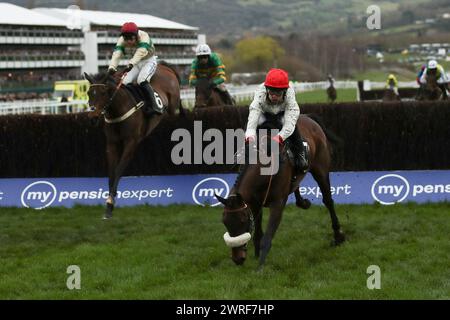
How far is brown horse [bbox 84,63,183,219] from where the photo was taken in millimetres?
9844

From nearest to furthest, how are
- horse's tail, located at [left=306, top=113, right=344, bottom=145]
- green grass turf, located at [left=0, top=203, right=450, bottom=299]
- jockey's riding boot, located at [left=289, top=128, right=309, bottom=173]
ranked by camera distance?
green grass turf, located at [left=0, top=203, right=450, bottom=299], jockey's riding boot, located at [left=289, top=128, right=309, bottom=173], horse's tail, located at [left=306, top=113, right=344, bottom=145]

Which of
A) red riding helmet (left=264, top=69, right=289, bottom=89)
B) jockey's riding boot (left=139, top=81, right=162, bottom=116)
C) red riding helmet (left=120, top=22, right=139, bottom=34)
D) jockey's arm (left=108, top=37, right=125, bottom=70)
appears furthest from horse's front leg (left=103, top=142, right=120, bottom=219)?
red riding helmet (left=264, top=69, right=289, bottom=89)

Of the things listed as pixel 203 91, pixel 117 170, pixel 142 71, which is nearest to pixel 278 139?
pixel 117 170

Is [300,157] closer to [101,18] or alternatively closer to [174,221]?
[174,221]

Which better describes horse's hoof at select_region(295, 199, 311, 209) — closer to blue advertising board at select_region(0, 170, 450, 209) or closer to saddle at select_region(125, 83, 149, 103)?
blue advertising board at select_region(0, 170, 450, 209)

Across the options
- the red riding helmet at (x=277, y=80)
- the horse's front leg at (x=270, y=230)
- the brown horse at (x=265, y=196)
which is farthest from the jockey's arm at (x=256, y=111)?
the horse's front leg at (x=270, y=230)

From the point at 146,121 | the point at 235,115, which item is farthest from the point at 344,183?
the point at 146,121


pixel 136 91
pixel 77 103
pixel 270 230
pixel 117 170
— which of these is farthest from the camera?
pixel 77 103

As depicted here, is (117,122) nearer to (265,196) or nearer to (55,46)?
(265,196)

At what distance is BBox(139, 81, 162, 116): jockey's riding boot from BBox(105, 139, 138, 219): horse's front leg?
1.88ft

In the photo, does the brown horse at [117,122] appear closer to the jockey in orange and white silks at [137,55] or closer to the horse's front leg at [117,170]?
the horse's front leg at [117,170]

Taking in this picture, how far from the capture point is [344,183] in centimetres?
1045

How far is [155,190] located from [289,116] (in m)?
4.07

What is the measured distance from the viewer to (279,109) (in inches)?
290
